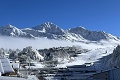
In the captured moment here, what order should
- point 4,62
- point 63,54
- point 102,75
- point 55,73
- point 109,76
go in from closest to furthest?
point 4,62 < point 109,76 < point 102,75 < point 55,73 < point 63,54

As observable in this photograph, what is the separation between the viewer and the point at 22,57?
140m

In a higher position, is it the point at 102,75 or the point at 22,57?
the point at 22,57

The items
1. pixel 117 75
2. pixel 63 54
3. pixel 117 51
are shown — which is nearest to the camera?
pixel 117 75

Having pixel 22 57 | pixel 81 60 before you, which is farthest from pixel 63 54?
pixel 22 57

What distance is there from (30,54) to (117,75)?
11027 centimetres

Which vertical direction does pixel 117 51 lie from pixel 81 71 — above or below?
above

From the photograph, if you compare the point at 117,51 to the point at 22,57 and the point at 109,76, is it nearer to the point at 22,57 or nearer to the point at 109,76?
the point at 22,57

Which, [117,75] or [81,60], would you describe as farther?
[81,60]

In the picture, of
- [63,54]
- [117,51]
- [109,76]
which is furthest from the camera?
[63,54]

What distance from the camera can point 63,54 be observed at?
518ft

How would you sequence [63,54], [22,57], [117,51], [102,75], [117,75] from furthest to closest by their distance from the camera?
1. [63,54]
2. [22,57]
3. [117,51]
4. [102,75]
5. [117,75]

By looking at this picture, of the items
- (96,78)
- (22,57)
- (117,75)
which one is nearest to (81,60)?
(22,57)

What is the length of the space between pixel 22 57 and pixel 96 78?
94184 mm

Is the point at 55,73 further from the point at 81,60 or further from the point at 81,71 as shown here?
the point at 81,60
